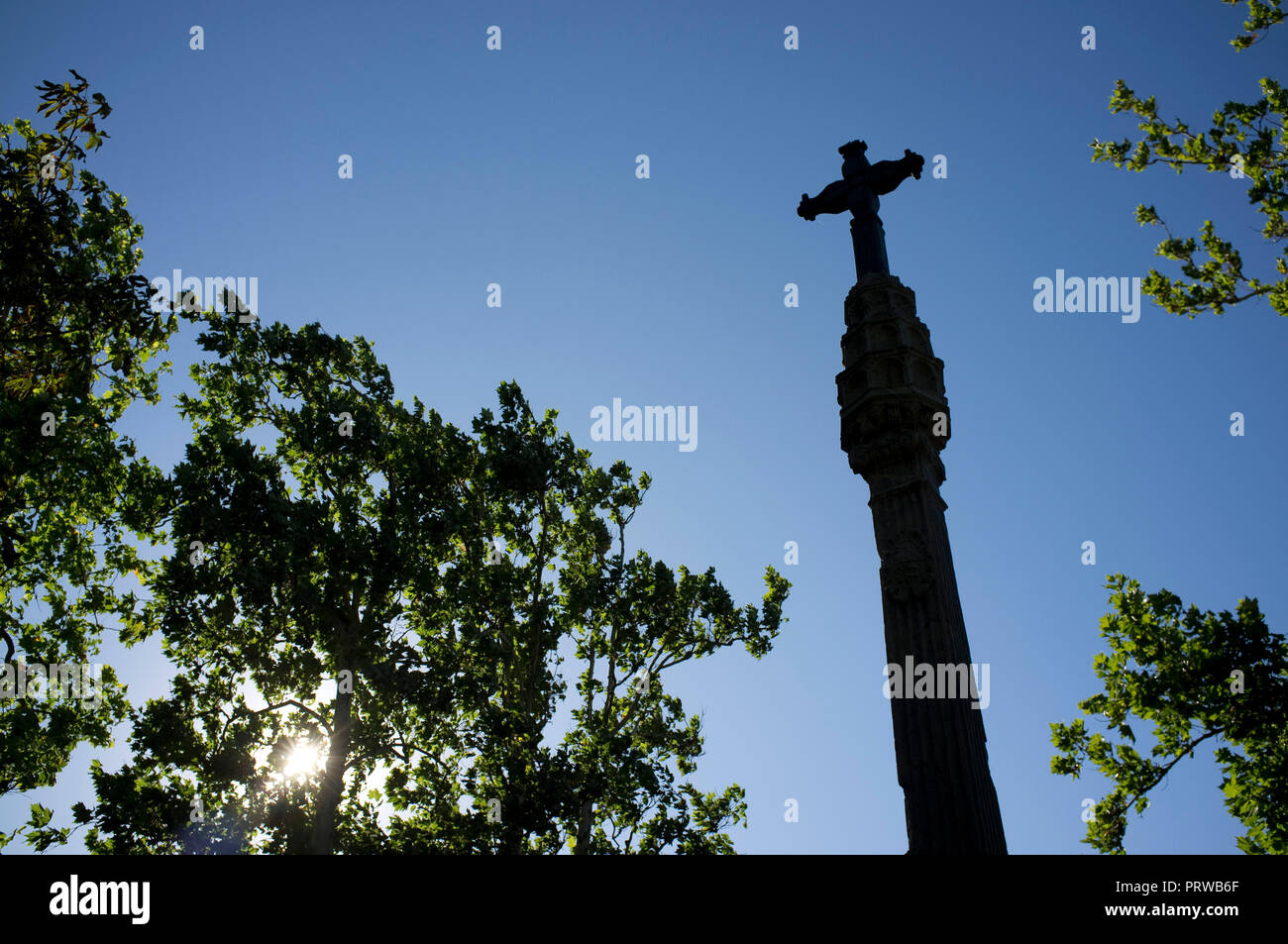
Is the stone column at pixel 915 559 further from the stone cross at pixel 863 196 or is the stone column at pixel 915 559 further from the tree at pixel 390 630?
the tree at pixel 390 630

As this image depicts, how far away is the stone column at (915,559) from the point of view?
19.7ft

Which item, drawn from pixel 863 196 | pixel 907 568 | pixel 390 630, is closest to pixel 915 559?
pixel 907 568

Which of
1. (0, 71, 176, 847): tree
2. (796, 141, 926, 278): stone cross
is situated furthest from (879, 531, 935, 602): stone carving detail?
(0, 71, 176, 847): tree

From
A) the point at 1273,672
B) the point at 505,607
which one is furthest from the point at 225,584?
the point at 1273,672

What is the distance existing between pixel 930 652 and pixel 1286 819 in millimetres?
9349

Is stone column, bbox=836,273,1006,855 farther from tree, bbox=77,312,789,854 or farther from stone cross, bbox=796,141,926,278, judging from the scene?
tree, bbox=77,312,789,854

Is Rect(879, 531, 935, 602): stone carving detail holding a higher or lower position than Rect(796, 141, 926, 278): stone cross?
lower

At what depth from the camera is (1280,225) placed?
38.3 ft

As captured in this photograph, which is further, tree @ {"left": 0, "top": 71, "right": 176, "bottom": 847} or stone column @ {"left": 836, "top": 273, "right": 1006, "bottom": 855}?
tree @ {"left": 0, "top": 71, "right": 176, "bottom": 847}

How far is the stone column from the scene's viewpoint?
5.99 metres

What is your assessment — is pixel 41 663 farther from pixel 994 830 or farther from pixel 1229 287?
pixel 1229 287

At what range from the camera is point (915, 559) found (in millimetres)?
7039

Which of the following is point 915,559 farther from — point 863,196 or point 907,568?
point 863,196

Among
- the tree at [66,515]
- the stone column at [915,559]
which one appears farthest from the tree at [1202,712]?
the tree at [66,515]
